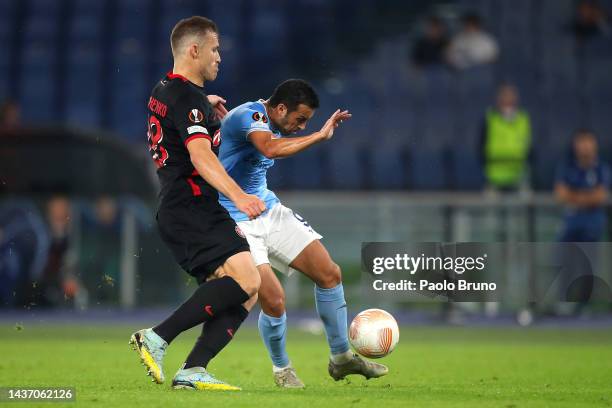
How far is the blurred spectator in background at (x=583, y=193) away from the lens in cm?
1184


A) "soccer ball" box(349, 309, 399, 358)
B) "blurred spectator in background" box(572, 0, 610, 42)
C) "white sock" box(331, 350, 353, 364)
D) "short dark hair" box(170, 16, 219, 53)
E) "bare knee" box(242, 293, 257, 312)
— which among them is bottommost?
"white sock" box(331, 350, 353, 364)

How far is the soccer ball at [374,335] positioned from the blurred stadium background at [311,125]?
5616mm

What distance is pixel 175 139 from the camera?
5.61 metres

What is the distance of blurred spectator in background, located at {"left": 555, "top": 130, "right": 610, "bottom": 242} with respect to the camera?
11.8m

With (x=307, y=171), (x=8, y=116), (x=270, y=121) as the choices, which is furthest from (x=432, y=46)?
(x=270, y=121)

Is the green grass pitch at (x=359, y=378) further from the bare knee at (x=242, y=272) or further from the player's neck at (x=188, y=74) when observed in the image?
the player's neck at (x=188, y=74)

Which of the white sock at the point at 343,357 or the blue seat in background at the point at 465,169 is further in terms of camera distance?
the blue seat in background at the point at 465,169

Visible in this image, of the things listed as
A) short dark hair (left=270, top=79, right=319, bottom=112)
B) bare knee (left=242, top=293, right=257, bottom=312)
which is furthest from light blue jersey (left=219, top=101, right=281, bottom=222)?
bare knee (left=242, top=293, right=257, bottom=312)

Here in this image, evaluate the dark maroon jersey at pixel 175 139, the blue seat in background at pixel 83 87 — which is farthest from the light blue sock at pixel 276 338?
the blue seat in background at pixel 83 87

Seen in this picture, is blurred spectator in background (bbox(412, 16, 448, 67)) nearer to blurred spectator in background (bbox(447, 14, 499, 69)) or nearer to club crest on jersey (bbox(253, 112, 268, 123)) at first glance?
blurred spectator in background (bbox(447, 14, 499, 69))

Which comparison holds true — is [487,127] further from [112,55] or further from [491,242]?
[112,55]

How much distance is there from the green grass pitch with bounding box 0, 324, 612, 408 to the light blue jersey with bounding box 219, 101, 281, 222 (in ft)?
3.55

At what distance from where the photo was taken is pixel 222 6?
1755 centimetres

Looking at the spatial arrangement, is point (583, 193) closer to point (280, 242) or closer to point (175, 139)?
point (280, 242)
